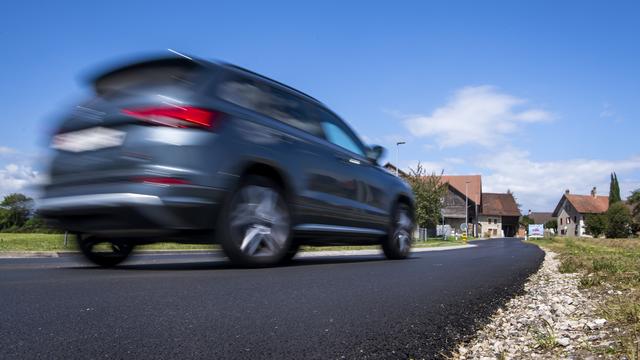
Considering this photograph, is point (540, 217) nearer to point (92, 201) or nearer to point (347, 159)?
point (347, 159)

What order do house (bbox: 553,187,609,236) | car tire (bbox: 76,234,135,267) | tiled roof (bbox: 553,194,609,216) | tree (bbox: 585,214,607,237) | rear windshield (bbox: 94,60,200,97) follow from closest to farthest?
rear windshield (bbox: 94,60,200,97)
car tire (bbox: 76,234,135,267)
tree (bbox: 585,214,607,237)
house (bbox: 553,187,609,236)
tiled roof (bbox: 553,194,609,216)

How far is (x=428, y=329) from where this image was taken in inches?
105

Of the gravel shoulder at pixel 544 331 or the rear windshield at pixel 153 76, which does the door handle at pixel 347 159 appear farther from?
the gravel shoulder at pixel 544 331

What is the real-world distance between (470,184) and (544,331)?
3853 inches

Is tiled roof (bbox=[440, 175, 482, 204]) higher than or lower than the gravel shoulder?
higher

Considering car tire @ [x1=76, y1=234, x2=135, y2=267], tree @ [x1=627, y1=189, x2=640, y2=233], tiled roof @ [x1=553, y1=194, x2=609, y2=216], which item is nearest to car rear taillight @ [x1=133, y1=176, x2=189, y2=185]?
car tire @ [x1=76, y1=234, x2=135, y2=267]

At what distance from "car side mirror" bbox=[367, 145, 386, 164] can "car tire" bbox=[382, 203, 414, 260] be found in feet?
2.99

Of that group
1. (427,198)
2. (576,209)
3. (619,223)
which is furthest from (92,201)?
(576,209)

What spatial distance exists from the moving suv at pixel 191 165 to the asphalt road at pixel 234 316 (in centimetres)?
67

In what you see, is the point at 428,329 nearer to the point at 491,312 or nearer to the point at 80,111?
the point at 491,312

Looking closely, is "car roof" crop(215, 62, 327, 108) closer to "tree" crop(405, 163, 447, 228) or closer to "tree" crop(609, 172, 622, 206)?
"tree" crop(405, 163, 447, 228)

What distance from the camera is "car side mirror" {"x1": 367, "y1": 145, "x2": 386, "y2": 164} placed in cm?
773

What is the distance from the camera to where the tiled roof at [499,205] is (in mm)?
107688

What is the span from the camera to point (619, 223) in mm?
67250
